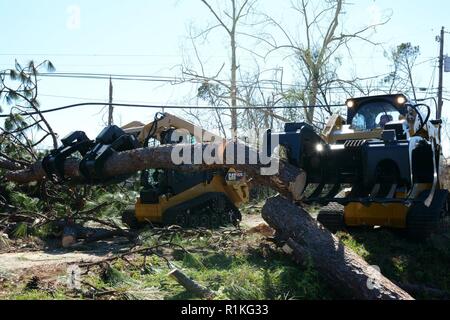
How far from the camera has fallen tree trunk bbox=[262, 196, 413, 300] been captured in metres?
5.48

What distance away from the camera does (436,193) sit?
8672mm

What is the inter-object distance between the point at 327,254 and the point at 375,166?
5.08 feet

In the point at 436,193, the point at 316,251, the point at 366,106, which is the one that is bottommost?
the point at 316,251

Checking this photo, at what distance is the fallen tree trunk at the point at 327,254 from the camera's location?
548cm

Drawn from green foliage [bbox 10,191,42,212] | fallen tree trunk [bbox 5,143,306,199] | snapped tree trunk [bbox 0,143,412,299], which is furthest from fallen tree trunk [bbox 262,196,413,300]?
green foliage [bbox 10,191,42,212]

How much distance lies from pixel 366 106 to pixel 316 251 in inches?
161

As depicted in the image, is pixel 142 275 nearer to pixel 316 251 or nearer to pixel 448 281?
pixel 316 251

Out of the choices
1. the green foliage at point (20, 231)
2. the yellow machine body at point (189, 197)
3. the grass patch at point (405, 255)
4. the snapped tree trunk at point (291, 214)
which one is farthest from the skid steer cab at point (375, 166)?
the green foliage at point (20, 231)

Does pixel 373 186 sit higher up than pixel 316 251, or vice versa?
pixel 373 186

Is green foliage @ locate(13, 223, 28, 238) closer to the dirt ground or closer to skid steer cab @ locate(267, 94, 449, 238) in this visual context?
the dirt ground

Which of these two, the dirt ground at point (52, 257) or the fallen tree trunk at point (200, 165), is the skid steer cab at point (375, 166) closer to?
the fallen tree trunk at point (200, 165)

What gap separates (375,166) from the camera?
6980 mm
